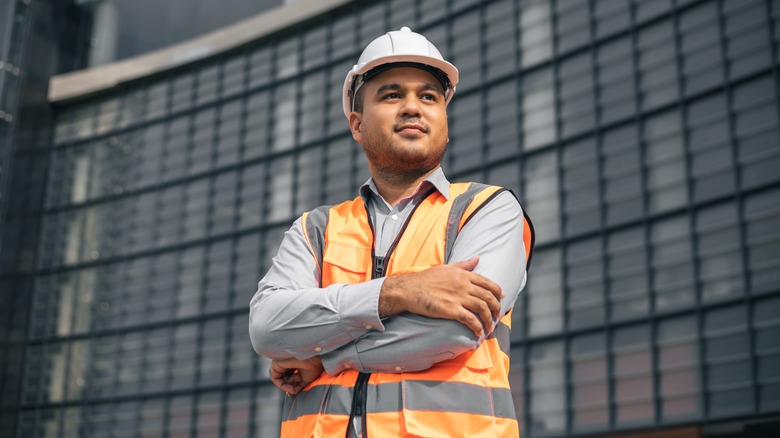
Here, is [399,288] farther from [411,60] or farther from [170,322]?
[170,322]

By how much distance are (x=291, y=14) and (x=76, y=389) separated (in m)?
13.5

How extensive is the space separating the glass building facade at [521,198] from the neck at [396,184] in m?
16.8

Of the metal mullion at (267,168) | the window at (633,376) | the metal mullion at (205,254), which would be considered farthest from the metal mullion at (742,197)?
the metal mullion at (205,254)

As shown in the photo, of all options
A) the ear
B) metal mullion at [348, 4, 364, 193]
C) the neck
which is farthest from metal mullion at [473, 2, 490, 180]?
the neck

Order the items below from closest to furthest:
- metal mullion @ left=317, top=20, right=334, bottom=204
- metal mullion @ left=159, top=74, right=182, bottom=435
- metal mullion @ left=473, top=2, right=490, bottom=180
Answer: metal mullion @ left=473, top=2, right=490, bottom=180, metal mullion @ left=317, top=20, right=334, bottom=204, metal mullion @ left=159, top=74, right=182, bottom=435

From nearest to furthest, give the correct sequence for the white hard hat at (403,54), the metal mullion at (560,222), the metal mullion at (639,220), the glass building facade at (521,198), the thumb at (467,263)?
the thumb at (467,263) → the white hard hat at (403,54) → the glass building facade at (521,198) → the metal mullion at (639,220) → the metal mullion at (560,222)

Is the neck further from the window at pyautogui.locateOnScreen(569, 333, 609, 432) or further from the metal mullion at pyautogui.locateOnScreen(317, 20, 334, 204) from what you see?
the metal mullion at pyautogui.locateOnScreen(317, 20, 334, 204)

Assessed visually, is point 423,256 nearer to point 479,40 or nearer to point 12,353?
point 479,40

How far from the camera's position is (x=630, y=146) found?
69.1 ft

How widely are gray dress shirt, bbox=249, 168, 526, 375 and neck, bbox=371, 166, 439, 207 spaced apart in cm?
6

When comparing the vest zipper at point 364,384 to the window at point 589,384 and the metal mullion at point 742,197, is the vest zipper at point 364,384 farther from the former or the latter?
the window at point 589,384

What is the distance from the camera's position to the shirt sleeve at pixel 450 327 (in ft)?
7.66

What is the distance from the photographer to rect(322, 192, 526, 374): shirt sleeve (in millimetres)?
2336

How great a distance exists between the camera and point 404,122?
8.92 feet
